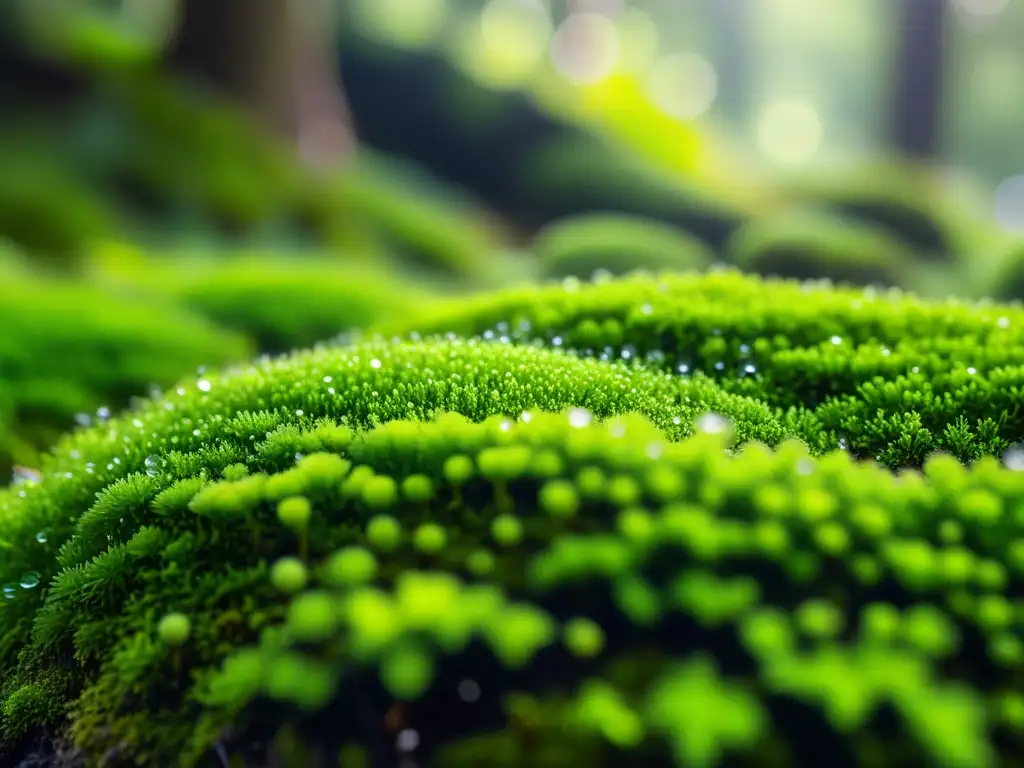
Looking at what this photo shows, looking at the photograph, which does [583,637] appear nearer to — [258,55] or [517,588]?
[517,588]

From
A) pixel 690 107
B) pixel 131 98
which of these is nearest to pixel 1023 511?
pixel 131 98

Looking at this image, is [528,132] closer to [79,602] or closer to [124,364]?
[124,364]

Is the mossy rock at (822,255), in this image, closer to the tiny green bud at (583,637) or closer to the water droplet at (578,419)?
the water droplet at (578,419)

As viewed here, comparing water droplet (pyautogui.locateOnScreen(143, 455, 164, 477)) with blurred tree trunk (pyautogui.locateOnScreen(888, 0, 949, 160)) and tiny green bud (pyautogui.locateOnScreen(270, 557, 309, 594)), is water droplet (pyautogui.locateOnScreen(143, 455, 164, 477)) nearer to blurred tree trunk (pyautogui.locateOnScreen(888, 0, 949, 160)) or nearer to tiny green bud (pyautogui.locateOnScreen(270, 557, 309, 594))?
tiny green bud (pyautogui.locateOnScreen(270, 557, 309, 594))

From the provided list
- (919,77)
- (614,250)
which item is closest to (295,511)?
(614,250)

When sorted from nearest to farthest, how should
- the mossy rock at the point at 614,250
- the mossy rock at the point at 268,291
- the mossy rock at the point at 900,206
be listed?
1. the mossy rock at the point at 268,291
2. the mossy rock at the point at 614,250
3. the mossy rock at the point at 900,206

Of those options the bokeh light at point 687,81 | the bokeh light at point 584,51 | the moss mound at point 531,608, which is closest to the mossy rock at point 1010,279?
the moss mound at point 531,608

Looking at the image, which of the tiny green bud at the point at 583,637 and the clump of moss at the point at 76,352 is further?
the clump of moss at the point at 76,352
